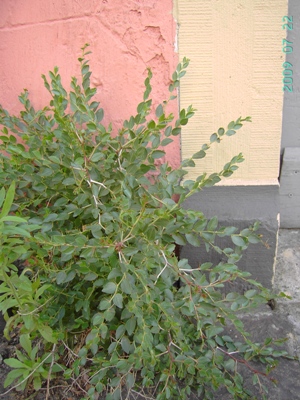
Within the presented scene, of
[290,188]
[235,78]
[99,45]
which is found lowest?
[290,188]

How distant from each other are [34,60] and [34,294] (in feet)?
3.66

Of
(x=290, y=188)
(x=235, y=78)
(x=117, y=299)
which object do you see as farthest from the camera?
(x=290, y=188)

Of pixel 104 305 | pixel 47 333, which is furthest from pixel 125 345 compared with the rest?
pixel 47 333

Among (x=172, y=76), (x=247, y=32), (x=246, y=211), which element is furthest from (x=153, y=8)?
(x=246, y=211)

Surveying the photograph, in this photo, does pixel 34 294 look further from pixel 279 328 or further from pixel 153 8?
pixel 153 8

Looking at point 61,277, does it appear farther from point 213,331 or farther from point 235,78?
point 235,78

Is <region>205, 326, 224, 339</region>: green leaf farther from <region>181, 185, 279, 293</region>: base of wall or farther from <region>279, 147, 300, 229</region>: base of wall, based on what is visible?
<region>279, 147, 300, 229</region>: base of wall

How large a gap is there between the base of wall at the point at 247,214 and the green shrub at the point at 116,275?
12.3 inches

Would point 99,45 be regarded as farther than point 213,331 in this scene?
Yes

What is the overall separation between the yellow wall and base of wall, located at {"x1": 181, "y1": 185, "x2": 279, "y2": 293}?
0.06m

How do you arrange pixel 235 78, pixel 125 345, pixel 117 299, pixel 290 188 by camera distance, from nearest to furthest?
pixel 117 299 < pixel 125 345 < pixel 235 78 < pixel 290 188

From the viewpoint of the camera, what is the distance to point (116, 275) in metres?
1.35

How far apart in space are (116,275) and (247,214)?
891 mm

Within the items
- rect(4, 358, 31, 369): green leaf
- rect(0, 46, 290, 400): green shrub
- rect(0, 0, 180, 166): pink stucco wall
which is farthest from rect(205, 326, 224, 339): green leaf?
rect(0, 0, 180, 166): pink stucco wall
